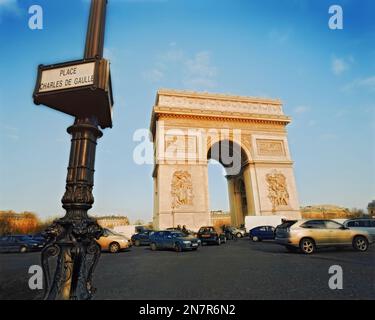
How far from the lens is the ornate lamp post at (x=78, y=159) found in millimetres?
2482

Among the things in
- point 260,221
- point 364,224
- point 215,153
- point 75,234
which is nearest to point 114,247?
point 75,234

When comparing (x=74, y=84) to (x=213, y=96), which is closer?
(x=74, y=84)

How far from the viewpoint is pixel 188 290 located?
13.5 ft

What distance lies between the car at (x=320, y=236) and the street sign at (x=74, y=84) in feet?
29.0

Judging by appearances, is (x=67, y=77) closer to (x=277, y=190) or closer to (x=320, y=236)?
(x=320, y=236)

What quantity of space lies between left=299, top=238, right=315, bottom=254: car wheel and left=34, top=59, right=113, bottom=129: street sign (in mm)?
9178

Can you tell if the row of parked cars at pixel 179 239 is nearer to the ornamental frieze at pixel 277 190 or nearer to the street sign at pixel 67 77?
the ornamental frieze at pixel 277 190

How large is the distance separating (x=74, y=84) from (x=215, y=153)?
84.9 feet

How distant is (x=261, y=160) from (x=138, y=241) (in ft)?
48.9

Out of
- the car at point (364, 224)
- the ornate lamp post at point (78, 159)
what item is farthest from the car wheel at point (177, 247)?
the ornate lamp post at point (78, 159)

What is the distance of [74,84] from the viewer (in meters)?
2.74

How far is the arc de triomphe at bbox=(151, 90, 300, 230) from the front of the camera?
2148 cm
